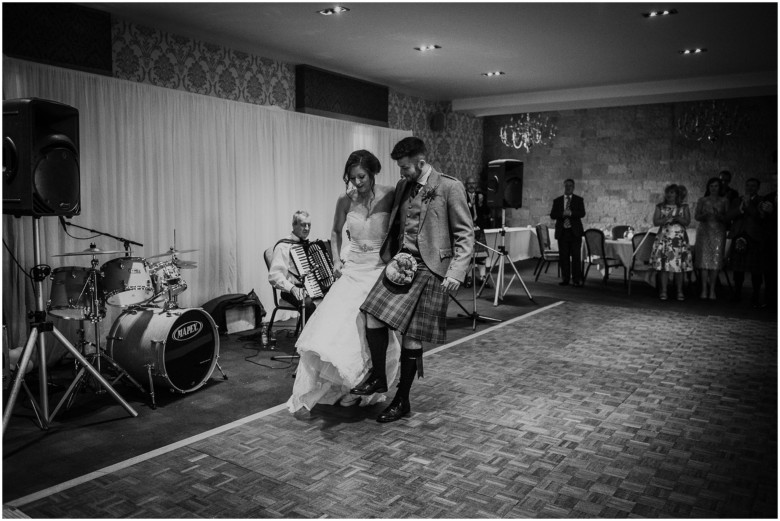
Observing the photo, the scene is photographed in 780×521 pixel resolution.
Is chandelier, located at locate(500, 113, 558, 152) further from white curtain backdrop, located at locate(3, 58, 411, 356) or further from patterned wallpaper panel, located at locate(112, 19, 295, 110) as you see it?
patterned wallpaper panel, located at locate(112, 19, 295, 110)

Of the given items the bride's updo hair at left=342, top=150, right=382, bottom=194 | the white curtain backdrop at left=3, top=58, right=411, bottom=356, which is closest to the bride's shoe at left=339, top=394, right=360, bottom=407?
the bride's updo hair at left=342, top=150, right=382, bottom=194

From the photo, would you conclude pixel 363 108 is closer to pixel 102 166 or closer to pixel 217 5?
pixel 217 5

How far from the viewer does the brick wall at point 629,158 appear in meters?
10.8

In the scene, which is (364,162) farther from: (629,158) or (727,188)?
(629,158)

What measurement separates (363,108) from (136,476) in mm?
6597

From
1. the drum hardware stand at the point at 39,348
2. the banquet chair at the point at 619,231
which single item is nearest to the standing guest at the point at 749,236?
the banquet chair at the point at 619,231

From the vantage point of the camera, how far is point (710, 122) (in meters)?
10.1

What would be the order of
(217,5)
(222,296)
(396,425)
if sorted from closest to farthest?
(396,425)
(217,5)
(222,296)

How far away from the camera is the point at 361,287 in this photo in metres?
3.86

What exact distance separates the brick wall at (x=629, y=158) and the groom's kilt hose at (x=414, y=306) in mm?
9301

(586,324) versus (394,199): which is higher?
(394,199)

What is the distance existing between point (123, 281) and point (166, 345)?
480mm

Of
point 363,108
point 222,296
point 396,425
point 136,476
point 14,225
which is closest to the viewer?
point 136,476

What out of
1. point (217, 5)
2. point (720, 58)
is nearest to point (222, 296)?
point (217, 5)
